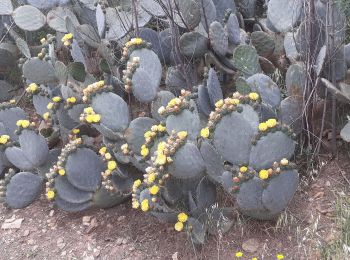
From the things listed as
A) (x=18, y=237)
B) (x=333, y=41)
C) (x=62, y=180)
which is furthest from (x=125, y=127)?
(x=333, y=41)

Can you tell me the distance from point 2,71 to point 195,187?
210 cm

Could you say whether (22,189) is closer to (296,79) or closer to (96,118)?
(96,118)

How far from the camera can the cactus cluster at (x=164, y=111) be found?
9.11ft

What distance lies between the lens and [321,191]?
122 inches

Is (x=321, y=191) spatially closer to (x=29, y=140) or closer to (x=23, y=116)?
(x=29, y=140)

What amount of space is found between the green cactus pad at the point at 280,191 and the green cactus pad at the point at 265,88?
549mm

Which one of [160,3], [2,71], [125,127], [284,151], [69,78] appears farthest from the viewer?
[2,71]

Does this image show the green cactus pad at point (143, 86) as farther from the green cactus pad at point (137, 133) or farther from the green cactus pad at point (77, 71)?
the green cactus pad at point (77, 71)

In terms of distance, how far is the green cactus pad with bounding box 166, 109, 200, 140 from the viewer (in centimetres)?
291

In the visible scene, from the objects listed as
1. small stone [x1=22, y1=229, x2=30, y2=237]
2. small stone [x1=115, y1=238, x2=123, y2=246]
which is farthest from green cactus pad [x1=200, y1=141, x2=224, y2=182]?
small stone [x1=22, y1=229, x2=30, y2=237]

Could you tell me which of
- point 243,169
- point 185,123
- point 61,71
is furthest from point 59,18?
point 243,169

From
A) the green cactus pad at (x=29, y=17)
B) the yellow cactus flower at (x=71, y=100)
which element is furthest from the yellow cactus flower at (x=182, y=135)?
the green cactus pad at (x=29, y=17)

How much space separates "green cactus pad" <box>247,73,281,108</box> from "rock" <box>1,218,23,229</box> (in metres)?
1.53

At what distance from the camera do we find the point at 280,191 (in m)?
2.76
